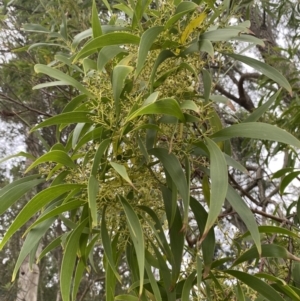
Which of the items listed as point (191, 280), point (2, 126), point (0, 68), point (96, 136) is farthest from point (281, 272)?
point (2, 126)

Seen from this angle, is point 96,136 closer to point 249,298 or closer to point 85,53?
point 85,53

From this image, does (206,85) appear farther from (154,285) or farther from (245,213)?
(154,285)

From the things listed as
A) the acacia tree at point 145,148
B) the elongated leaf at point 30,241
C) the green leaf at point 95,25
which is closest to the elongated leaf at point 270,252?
the acacia tree at point 145,148

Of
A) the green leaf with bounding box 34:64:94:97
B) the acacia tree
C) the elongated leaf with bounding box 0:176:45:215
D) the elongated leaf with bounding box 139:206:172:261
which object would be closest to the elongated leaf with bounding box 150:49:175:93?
the acacia tree

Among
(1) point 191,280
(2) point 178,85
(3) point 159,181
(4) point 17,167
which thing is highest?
(4) point 17,167

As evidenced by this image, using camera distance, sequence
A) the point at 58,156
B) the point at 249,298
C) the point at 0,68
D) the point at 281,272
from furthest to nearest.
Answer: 1. the point at 0,68
2. the point at 281,272
3. the point at 249,298
4. the point at 58,156

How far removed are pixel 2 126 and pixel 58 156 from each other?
4009mm

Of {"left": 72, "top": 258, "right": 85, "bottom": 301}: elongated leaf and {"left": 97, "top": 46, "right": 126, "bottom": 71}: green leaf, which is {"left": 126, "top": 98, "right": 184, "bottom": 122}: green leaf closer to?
{"left": 97, "top": 46, "right": 126, "bottom": 71}: green leaf

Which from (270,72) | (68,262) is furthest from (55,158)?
(270,72)

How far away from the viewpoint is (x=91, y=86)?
0.77 m

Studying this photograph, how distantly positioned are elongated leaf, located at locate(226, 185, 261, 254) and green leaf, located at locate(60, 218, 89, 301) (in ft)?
0.80

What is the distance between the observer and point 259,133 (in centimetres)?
69

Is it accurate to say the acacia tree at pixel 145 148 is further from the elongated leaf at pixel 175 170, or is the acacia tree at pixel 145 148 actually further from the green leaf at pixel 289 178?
the green leaf at pixel 289 178

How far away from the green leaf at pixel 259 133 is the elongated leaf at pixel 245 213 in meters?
0.10
